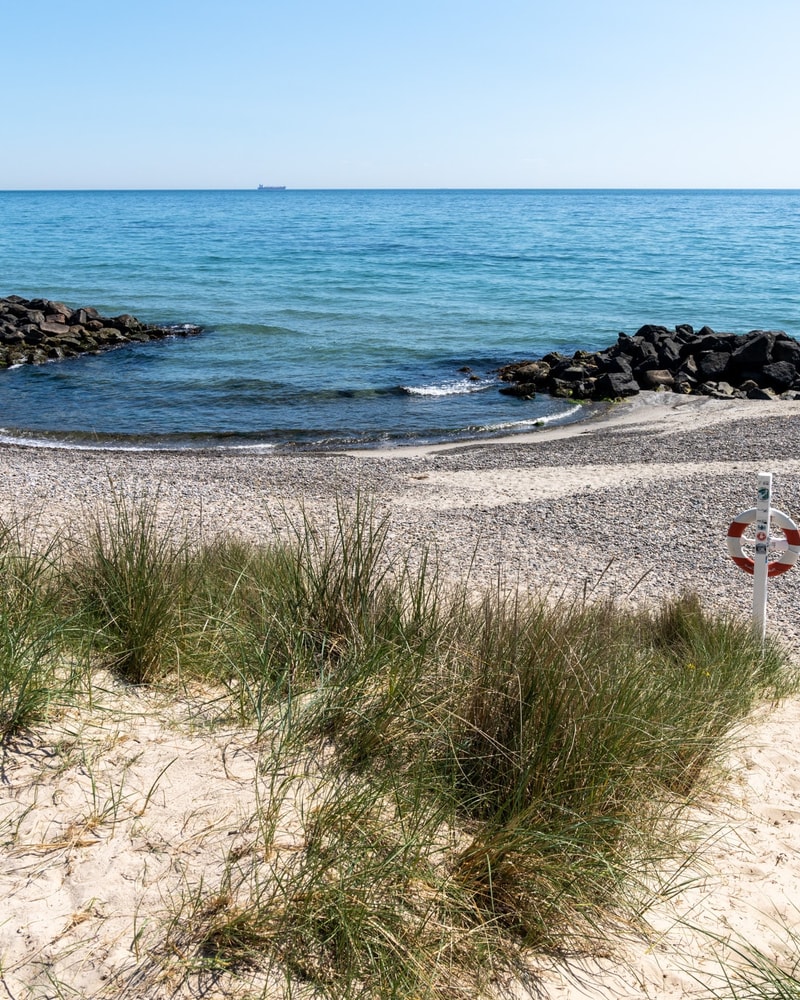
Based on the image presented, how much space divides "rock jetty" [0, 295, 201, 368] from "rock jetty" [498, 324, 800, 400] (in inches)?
482

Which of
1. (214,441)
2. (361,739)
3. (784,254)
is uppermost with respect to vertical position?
(784,254)

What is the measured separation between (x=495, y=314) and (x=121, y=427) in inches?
A: 717

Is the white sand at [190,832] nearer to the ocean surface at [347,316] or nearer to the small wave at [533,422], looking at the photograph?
the small wave at [533,422]

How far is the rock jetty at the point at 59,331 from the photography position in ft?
82.5

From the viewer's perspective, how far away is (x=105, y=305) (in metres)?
33.7

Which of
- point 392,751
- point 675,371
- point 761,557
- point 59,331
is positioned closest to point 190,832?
point 392,751

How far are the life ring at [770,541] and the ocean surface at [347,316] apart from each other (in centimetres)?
1102

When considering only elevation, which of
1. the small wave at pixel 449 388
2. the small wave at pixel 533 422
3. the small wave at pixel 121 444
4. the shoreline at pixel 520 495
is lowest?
the small wave at pixel 121 444

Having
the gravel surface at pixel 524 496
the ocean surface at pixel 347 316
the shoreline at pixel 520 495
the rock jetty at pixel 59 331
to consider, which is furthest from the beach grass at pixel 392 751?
the rock jetty at pixel 59 331

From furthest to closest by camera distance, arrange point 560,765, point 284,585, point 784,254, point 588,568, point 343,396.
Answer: point 784,254 < point 343,396 < point 588,568 < point 284,585 < point 560,765

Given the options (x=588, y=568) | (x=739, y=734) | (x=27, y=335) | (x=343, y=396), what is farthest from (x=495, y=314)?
(x=739, y=734)

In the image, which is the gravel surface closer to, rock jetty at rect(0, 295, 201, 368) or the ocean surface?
the ocean surface

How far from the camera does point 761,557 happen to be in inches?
262

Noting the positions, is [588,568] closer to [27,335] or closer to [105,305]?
[27,335]
